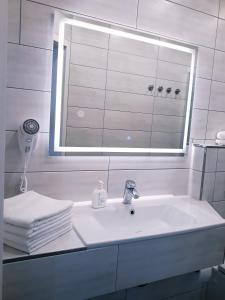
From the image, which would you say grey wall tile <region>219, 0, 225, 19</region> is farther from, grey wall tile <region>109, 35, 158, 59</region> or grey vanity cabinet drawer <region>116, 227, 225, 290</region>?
grey vanity cabinet drawer <region>116, 227, 225, 290</region>

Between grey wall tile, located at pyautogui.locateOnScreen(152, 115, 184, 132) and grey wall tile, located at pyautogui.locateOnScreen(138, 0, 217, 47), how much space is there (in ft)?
1.66

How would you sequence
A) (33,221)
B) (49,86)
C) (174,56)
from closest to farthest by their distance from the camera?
(33,221) < (49,86) < (174,56)

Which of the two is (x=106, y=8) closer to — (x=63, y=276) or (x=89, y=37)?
(x=89, y=37)

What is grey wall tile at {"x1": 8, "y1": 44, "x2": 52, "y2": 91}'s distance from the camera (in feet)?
A: 3.78

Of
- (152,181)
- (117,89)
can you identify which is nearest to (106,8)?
(117,89)

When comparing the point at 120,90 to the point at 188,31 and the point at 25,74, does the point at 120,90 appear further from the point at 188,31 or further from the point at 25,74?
the point at 188,31

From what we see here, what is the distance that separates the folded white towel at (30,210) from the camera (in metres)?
0.91

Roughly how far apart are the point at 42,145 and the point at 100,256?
1.98 ft

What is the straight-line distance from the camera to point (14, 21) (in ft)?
3.71

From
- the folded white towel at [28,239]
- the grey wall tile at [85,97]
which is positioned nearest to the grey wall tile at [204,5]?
the grey wall tile at [85,97]

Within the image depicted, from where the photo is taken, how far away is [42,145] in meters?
1.26

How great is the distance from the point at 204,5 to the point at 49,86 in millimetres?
1169

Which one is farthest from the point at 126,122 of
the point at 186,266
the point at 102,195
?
the point at 186,266

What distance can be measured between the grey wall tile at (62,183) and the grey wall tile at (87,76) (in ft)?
1.58
